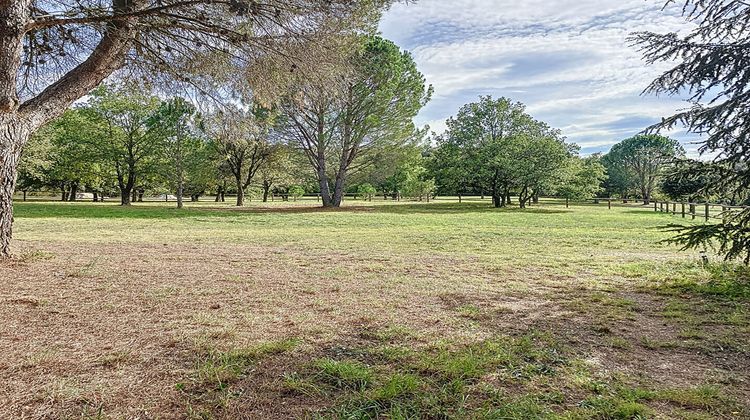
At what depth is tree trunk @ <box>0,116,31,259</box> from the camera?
471 cm

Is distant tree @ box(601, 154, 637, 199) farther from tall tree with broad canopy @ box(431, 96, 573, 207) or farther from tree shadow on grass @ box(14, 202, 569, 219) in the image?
tree shadow on grass @ box(14, 202, 569, 219)

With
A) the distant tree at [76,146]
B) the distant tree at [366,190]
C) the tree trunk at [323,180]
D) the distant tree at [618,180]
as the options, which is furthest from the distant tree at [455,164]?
the distant tree at [618,180]

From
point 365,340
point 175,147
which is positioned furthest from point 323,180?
point 365,340

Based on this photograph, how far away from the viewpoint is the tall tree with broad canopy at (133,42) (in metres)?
4.68

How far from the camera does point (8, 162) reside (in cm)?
489

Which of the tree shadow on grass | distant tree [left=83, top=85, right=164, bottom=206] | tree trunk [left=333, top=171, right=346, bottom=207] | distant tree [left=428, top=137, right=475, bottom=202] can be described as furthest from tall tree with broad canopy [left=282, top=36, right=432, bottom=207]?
distant tree [left=83, top=85, right=164, bottom=206]

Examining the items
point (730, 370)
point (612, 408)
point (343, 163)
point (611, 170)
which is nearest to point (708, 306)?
point (730, 370)

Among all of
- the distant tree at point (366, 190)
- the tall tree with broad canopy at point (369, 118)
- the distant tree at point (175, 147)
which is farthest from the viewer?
the distant tree at point (366, 190)

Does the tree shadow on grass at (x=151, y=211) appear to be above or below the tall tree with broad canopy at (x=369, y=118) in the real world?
below

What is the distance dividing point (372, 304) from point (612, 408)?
2.28 meters

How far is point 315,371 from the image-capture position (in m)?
2.45

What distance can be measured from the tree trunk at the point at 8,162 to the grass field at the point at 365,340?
0.34 meters

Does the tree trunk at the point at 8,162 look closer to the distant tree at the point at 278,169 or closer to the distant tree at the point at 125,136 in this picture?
the distant tree at the point at 278,169

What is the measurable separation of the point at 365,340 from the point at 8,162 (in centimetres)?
483
